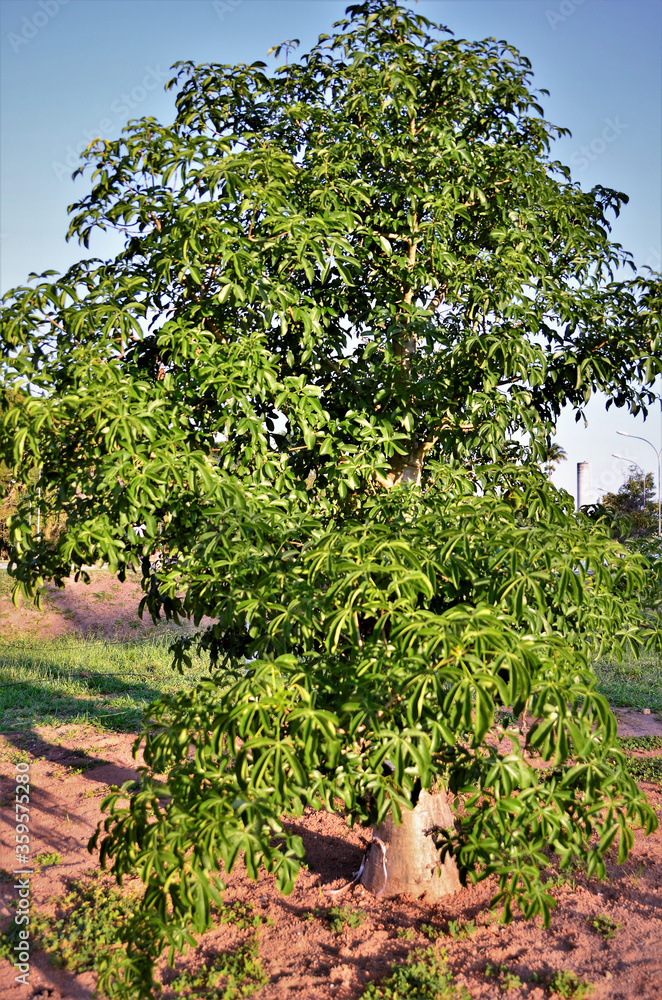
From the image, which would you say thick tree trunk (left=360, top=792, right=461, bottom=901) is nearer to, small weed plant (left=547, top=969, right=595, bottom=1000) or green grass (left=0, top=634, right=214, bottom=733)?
small weed plant (left=547, top=969, right=595, bottom=1000)

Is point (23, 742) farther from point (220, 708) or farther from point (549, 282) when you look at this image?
point (549, 282)

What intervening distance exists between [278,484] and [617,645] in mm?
1641

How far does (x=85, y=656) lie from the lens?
11.8 metres

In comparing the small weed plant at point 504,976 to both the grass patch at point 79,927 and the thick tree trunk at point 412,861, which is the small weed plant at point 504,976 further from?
the grass patch at point 79,927

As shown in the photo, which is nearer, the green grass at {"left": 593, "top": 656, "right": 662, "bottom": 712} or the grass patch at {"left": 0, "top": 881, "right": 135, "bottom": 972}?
the grass patch at {"left": 0, "top": 881, "right": 135, "bottom": 972}

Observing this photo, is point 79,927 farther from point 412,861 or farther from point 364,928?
point 412,861

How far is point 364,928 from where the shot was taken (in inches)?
156

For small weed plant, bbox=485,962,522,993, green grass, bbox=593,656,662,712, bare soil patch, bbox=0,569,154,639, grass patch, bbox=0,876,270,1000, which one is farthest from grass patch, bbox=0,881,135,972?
bare soil patch, bbox=0,569,154,639

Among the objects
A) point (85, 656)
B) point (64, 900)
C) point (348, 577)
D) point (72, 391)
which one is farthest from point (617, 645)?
point (85, 656)

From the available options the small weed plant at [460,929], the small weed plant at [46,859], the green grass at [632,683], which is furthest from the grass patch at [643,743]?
the small weed plant at [46,859]

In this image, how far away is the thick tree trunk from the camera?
4277 mm

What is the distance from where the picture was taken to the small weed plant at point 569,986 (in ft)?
10.7

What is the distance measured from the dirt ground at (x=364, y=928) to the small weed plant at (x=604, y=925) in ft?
0.09

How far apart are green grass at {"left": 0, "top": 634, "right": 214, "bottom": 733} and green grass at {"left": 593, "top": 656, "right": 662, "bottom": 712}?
4.96 metres
